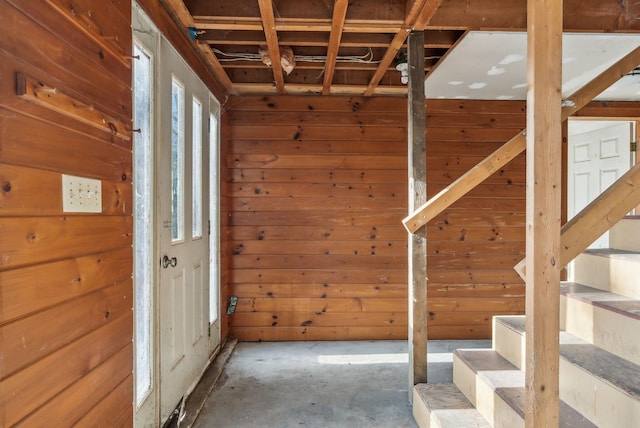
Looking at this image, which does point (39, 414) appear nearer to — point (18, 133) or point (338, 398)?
point (18, 133)

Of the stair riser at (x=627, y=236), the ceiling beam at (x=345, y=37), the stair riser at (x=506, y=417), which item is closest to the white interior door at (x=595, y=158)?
the stair riser at (x=627, y=236)

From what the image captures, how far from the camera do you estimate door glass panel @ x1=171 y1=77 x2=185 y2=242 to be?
2.26 metres

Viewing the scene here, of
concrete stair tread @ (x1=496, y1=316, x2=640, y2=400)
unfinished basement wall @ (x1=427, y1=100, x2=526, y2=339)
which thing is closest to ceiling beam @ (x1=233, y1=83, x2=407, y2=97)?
unfinished basement wall @ (x1=427, y1=100, x2=526, y2=339)

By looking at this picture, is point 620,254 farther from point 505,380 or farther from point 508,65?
point 508,65

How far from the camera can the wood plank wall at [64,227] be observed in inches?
37.9

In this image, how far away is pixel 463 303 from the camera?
11.7ft

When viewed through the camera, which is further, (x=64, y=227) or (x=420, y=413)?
(x=420, y=413)

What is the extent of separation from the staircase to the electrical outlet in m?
1.71

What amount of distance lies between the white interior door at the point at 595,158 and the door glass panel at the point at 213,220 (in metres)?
3.35

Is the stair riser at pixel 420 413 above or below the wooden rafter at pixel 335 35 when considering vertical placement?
below

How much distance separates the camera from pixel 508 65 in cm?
282

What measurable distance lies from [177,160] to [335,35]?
120 centimetres

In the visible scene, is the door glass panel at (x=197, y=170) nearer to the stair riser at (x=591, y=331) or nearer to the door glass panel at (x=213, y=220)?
the door glass panel at (x=213, y=220)

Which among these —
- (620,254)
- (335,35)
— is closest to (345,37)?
(335,35)
